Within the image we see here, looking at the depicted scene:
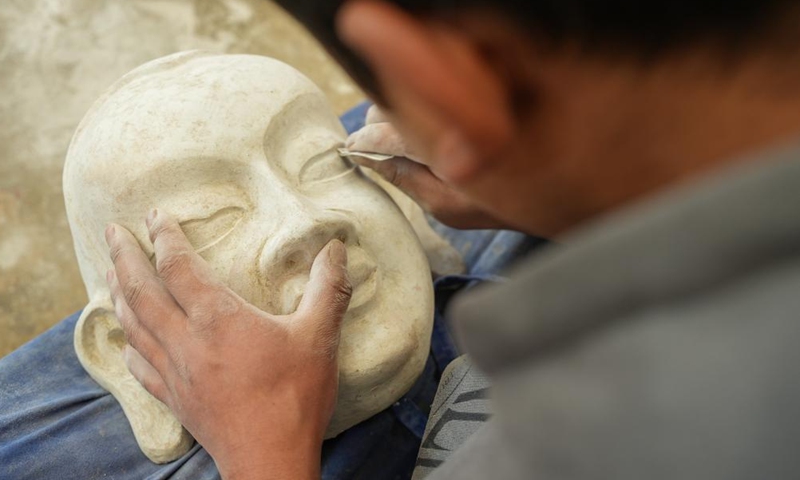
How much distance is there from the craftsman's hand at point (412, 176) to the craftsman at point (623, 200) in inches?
27.4

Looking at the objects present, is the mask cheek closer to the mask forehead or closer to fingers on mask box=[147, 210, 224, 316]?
fingers on mask box=[147, 210, 224, 316]

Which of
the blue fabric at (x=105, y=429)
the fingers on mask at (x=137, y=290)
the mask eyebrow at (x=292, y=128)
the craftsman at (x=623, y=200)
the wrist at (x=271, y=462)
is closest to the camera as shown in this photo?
the craftsman at (x=623, y=200)

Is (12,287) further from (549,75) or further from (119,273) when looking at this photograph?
(549,75)

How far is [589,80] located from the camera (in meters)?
0.53

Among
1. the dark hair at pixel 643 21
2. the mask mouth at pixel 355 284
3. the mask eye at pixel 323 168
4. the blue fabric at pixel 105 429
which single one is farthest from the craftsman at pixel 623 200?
the blue fabric at pixel 105 429

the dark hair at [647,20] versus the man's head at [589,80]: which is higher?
the dark hair at [647,20]

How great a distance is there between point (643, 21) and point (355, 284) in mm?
805

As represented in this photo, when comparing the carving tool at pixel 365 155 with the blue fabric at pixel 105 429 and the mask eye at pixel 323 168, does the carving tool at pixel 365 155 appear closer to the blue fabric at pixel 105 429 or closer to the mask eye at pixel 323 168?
the mask eye at pixel 323 168

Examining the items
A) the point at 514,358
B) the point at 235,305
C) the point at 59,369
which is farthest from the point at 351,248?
the point at 59,369

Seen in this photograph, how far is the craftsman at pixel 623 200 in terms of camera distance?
0.47 metres

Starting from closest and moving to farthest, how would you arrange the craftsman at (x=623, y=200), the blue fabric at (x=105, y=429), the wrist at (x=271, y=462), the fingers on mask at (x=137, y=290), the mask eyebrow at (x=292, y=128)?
the craftsman at (x=623, y=200) < the wrist at (x=271, y=462) < the fingers on mask at (x=137, y=290) < the mask eyebrow at (x=292, y=128) < the blue fabric at (x=105, y=429)

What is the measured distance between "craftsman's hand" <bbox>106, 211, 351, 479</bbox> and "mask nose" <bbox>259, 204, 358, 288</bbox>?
3cm

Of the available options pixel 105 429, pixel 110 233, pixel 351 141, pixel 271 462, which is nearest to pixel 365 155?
pixel 351 141

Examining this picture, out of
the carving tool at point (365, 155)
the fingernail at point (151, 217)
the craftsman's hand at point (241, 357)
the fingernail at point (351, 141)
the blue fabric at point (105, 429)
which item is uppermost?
the fingernail at point (351, 141)
